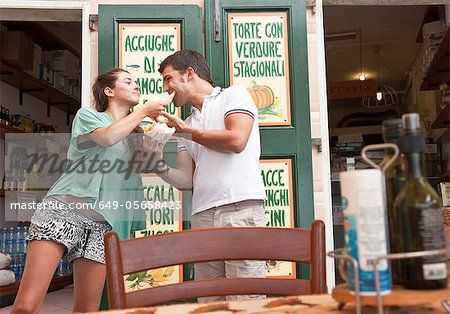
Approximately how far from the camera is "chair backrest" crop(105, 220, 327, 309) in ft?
3.76

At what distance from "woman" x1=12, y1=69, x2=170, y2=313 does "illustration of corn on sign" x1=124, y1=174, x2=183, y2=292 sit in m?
0.56

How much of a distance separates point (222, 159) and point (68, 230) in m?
0.70

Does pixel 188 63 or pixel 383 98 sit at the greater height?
pixel 383 98

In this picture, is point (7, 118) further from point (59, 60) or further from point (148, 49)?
point (148, 49)

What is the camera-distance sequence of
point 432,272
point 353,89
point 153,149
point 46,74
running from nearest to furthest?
point 432,272 < point 153,149 < point 46,74 < point 353,89

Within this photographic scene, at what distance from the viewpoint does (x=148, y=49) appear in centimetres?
336

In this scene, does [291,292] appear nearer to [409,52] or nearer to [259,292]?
[259,292]

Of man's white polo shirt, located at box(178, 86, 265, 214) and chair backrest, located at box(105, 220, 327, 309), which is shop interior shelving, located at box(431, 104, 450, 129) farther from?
chair backrest, located at box(105, 220, 327, 309)

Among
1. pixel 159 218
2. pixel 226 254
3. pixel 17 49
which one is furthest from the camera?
pixel 17 49

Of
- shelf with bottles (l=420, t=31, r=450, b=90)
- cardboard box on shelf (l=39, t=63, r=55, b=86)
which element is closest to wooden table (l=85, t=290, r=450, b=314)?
shelf with bottles (l=420, t=31, r=450, b=90)

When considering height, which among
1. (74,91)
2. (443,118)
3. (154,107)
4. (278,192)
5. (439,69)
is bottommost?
(278,192)

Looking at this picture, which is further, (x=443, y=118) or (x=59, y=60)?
(x=59, y=60)

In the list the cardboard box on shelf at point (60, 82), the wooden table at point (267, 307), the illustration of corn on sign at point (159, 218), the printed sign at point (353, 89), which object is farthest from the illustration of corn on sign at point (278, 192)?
the printed sign at point (353, 89)

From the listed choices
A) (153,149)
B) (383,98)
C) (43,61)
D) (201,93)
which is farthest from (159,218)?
(383,98)
